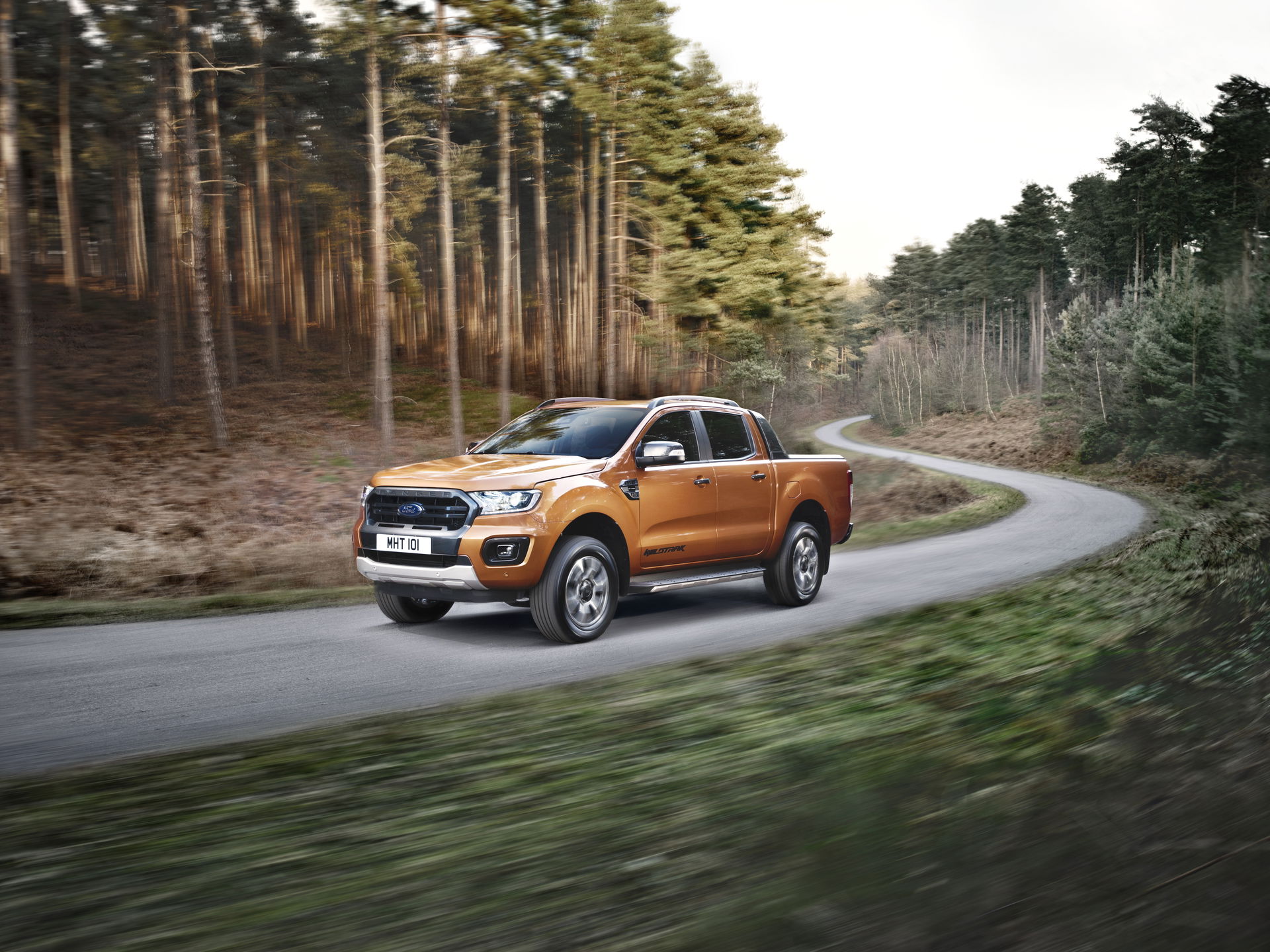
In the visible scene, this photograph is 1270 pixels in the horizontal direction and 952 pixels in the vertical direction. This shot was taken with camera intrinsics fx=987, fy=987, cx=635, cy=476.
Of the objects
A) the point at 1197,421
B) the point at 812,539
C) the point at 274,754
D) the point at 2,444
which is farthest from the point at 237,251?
the point at 274,754

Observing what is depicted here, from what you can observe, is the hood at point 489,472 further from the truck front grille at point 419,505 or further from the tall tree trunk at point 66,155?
the tall tree trunk at point 66,155

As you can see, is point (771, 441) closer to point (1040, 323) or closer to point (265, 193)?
point (265, 193)

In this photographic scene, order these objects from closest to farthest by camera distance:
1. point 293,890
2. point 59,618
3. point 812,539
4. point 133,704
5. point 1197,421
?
point 293,890 < point 133,704 < point 59,618 < point 812,539 < point 1197,421

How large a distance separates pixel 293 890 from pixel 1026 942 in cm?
230

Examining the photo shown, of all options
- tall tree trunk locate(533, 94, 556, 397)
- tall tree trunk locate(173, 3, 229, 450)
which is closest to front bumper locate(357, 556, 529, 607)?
tall tree trunk locate(173, 3, 229, 450)

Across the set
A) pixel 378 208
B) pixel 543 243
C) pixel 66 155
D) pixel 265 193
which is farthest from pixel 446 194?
pixel 66 155

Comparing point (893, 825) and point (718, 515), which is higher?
point (718, 515)

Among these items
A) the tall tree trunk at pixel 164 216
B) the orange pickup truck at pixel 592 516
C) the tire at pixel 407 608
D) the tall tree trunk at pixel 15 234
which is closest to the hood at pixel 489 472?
the orange pickup truck at pixel 592 516

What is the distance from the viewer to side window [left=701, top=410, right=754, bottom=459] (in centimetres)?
986

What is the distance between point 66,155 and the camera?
42781 mm

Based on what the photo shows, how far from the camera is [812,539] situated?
1088 cm

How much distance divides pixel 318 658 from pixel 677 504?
342 centimetres

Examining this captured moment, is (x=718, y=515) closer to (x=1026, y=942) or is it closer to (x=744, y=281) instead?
(x=1026, y=942)

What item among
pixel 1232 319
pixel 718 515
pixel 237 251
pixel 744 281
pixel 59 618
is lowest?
pixel 59 618
